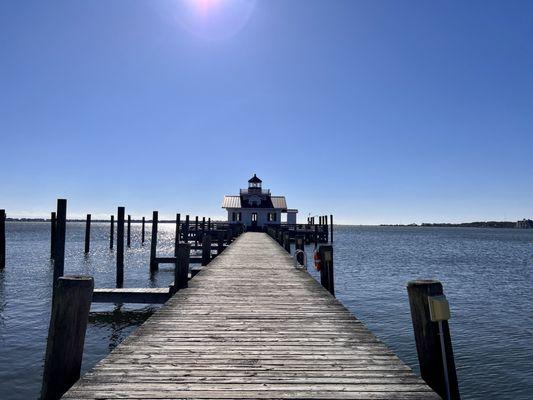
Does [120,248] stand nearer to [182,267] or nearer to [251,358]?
[182,267]

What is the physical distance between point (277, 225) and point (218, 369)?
160ft

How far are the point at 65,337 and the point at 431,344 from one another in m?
4.10

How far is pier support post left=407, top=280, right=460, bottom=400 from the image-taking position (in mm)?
4559

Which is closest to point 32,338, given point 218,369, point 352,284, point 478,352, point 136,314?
point 136,314

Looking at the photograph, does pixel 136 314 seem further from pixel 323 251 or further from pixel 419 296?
pixel 419 296

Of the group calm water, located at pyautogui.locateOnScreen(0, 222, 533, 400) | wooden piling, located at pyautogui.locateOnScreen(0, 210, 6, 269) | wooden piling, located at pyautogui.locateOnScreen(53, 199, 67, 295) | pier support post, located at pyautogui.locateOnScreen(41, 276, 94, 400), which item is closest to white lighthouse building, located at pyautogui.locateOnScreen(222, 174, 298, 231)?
calm water, located at pyautogui.locateOnScreen(0, 222, 533, 400)

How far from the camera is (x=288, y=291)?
371 inches

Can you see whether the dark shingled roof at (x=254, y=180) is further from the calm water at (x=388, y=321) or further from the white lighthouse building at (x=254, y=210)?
the calm water at (x=388, y=321)

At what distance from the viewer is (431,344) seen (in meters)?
4.66

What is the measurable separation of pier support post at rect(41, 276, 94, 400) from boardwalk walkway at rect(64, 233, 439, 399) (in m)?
0.34

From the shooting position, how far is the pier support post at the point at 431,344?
456cm

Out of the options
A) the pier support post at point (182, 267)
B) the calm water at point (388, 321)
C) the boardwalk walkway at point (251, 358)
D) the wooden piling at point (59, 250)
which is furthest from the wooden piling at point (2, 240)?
the boardwalk walkway at point (251, 358)

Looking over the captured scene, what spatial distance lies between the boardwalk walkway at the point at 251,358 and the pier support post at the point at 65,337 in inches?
13.4

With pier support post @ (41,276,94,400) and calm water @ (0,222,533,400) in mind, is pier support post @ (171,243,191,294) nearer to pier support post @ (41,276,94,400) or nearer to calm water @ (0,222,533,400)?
calm water @ (0,222,533,400)
